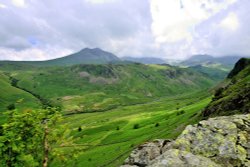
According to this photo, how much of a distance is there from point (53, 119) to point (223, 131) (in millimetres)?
28902

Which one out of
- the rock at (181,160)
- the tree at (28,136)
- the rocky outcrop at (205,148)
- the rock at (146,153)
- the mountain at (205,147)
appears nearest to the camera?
the rock at (181,160)

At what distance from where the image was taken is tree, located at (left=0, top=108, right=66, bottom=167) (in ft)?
140

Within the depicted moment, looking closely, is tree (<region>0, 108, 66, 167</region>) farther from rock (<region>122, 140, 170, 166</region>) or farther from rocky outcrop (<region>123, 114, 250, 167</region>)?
rocky outcrop (<region>123, 114, 250, 167</region>)

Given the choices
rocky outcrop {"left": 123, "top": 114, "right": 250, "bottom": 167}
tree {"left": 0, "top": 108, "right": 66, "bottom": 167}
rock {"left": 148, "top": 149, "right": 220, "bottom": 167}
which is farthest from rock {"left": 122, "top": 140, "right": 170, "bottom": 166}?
tree {"left": 0, "top": 108, "right": 66, "bottom": 167}

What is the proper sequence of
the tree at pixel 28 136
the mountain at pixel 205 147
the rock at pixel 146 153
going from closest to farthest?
the mountain at pixel 205 147 < the rock at pixel 146 153 < the tree at pixel 28 136

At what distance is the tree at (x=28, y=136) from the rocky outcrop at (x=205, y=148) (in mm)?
19541

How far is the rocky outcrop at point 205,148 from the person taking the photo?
24452mm

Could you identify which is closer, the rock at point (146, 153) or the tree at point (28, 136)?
the rock at point (146, 153)

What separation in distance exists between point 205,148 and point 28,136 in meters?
31.2

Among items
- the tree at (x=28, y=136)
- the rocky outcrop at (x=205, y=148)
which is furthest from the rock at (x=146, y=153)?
the tree at (x=28, y=136)

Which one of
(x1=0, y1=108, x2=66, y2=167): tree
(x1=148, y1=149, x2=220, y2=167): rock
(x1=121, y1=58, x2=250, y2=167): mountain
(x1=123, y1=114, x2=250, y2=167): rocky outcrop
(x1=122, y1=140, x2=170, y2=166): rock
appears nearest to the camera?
(x1=148, y1=149, x2=220, y2=167): rock

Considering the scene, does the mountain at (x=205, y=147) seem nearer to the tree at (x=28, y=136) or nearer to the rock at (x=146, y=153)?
the rock at (x=146, y=153)

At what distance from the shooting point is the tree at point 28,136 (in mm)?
42750

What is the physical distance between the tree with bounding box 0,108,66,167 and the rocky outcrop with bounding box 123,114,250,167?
1954 centimetres
